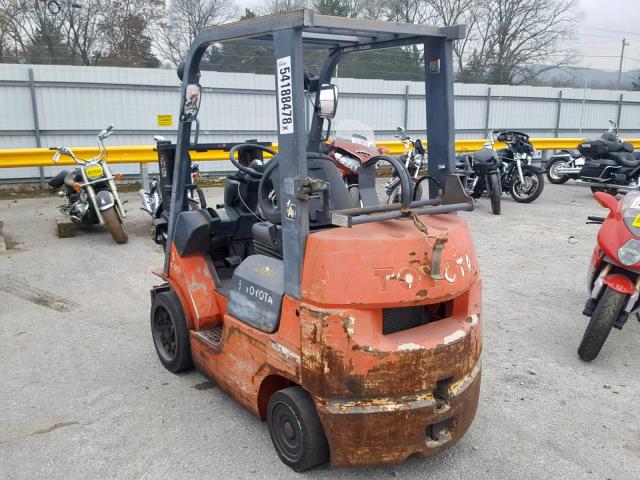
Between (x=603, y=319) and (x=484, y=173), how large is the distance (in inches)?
263

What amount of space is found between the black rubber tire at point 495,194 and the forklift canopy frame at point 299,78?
651 centimetres

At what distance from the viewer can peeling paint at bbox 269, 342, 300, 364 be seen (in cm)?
288

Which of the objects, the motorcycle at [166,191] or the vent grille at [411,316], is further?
the motorcycle at [166,191]

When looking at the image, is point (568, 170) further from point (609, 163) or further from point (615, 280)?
point (615, 280)

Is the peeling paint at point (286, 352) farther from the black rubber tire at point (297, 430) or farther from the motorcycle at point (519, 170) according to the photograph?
the motorcycle at point (519, 170)

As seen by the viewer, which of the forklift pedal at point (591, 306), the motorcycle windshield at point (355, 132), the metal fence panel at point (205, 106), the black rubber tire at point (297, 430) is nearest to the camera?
the black rubber tire at point (297, 430)

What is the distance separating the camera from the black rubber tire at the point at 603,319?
4250 mm

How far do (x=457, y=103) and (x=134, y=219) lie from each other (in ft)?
36.5

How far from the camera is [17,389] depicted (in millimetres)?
3938

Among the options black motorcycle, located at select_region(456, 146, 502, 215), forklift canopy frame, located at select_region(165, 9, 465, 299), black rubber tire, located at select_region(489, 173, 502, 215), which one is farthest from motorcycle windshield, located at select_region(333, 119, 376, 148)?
forklift canopy frame, located at select_region(165, 9, 465, 299)

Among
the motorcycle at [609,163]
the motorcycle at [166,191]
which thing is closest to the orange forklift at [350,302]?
the motorcycle at [166,191]

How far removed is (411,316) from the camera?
3.04m

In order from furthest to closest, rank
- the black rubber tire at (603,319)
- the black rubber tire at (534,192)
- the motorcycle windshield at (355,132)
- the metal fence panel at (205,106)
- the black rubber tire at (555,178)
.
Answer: the black rubber tire at (555,178)
the metal fence panel at (205,106)
the black rubber tire at (534,192)
the motorcycle windshield at (355,132)
the black rubber tire at (603,319)

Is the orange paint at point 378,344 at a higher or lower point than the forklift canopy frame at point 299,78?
lower
